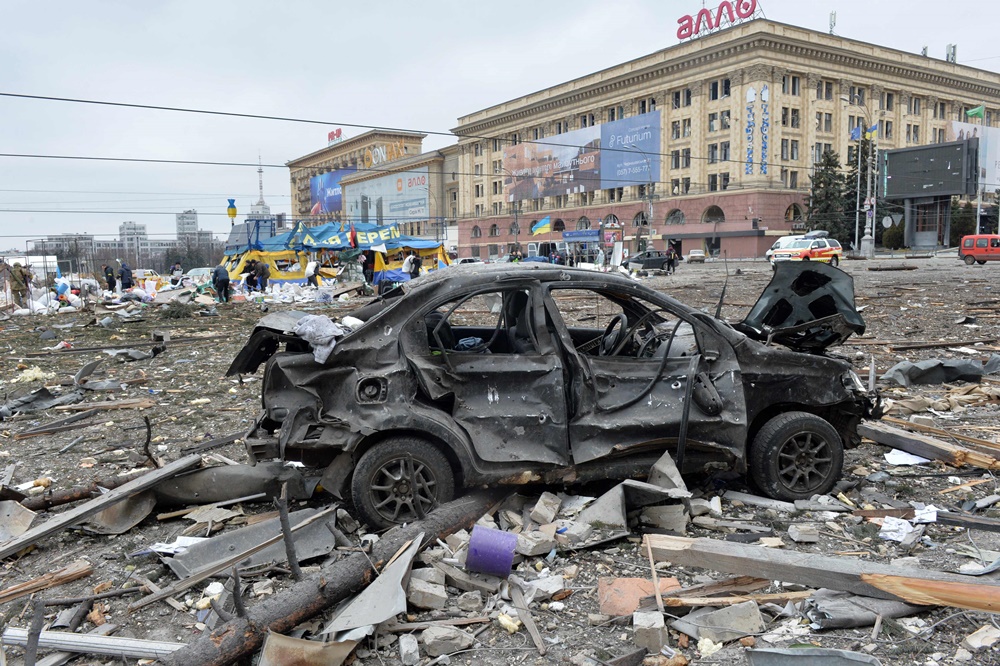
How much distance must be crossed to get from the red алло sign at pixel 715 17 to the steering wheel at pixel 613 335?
6482 centimetres

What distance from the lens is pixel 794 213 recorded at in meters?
61.6

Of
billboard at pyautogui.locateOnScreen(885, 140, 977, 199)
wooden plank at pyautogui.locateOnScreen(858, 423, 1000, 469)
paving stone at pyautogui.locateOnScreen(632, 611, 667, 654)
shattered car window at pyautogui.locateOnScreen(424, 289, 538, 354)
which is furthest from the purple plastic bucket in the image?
billboard at pyautogui.locateOnScreen(885, 140, 977, 199)

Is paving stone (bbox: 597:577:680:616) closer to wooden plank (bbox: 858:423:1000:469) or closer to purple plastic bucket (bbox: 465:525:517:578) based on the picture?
purple plastic bucket (bbox: 465:525:517:578)

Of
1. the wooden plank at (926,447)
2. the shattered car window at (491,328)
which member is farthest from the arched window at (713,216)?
the shattered car window at (491,328)

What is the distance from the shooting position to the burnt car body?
4.46 meters

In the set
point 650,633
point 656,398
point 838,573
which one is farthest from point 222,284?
point 838,573

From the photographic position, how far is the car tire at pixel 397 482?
14.4 ft

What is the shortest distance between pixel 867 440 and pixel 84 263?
4606 centimetres

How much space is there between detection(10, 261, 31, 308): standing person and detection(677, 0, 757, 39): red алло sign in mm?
59384

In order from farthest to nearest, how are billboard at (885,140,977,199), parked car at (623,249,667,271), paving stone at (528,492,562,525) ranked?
billboard at (885,140,977,199), parked car at (623,249,667,271), paving stone at (528,492,562,525)

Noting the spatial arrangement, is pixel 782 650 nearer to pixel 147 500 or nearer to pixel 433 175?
pixel 147 500

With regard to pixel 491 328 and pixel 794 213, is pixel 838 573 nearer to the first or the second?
pixel 491 328

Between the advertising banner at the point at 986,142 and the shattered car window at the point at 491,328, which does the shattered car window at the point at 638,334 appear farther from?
the advertising banner at the point at 986,142

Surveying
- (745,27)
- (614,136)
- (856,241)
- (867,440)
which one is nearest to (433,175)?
(614,136)
